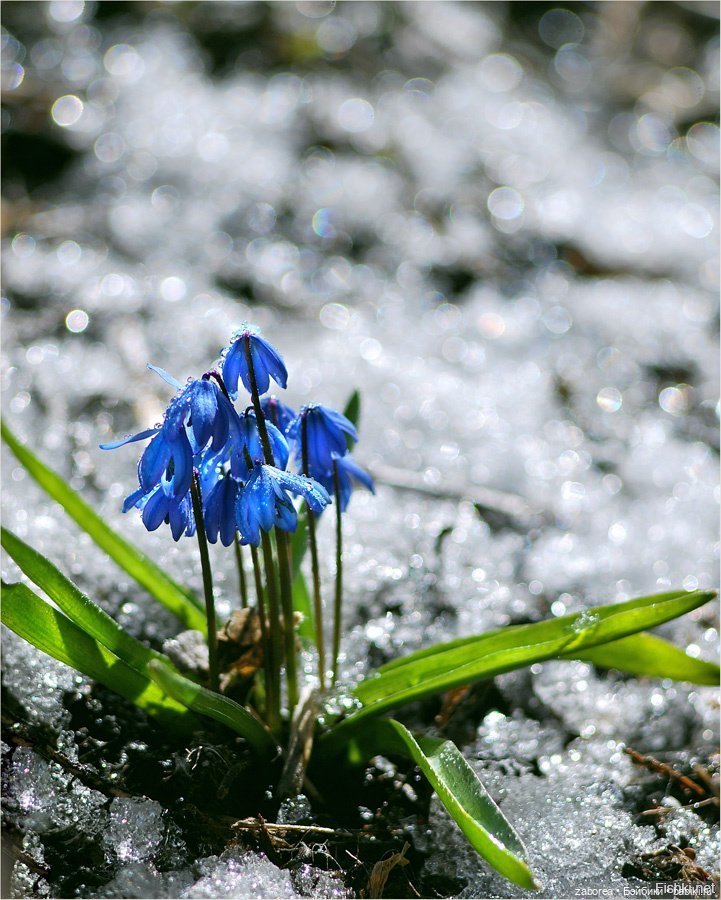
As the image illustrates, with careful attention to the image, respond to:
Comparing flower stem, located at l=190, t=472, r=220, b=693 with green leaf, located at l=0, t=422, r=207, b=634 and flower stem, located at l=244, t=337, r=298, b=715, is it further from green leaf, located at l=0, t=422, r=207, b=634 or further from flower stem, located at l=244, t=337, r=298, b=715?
green leaf, located at l=0, t=422, r=207, b=634

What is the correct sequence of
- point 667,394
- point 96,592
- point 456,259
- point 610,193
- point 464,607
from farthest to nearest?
1. point 610,193
2. point 456,259
3. point 667,394
4. point 464,607
5. point 96,592

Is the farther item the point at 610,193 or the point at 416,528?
the point at 610,193

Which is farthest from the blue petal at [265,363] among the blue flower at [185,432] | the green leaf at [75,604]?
the green leaf at [75,604]

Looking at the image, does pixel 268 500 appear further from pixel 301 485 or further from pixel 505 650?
pixel 505 650

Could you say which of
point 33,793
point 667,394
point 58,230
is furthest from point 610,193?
point 33,793

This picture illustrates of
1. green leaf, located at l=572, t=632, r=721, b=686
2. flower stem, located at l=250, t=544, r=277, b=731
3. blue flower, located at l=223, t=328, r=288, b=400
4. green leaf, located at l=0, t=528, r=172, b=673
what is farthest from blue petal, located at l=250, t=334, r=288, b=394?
green leaf, located at l=572, t=632, r=721, b=686

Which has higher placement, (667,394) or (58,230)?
(58,230)

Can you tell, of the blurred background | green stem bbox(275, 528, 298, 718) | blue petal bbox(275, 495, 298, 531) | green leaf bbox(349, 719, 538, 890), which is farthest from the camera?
the blurred background

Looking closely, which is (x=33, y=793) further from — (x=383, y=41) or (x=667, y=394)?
(x=383, y=41)
